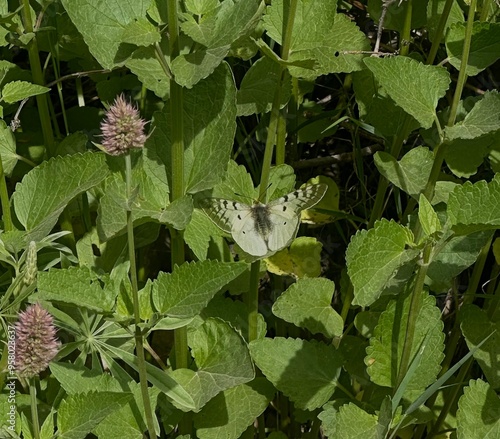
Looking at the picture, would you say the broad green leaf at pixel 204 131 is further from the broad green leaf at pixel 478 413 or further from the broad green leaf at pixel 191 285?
the broad green leaf at pixel 478 413

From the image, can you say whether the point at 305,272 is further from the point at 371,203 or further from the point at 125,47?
the point at 125,47

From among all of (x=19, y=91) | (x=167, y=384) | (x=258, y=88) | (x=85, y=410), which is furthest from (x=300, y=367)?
(x=19, y=91)

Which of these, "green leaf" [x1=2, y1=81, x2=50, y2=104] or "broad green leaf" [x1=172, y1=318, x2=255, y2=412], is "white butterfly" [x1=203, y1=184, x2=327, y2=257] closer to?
"broad green leaf" [x1=172, y1=318, x2=255, y2=412]

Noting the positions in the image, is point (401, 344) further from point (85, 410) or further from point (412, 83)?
point (85, 410)

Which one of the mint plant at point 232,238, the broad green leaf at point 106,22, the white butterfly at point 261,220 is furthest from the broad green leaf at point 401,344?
the broad green leaf at point 106,22

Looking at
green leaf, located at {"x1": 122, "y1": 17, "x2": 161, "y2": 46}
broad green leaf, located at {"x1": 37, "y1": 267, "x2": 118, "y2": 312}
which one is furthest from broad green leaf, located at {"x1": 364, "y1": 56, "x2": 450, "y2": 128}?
broad green leaf, located at {"x1": 37, "y1": 267, "x2": 118, "y2": 312}

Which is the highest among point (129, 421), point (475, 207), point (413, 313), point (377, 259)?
point (475, 207)

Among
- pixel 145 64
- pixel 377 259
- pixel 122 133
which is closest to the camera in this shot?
pixel 122 133
